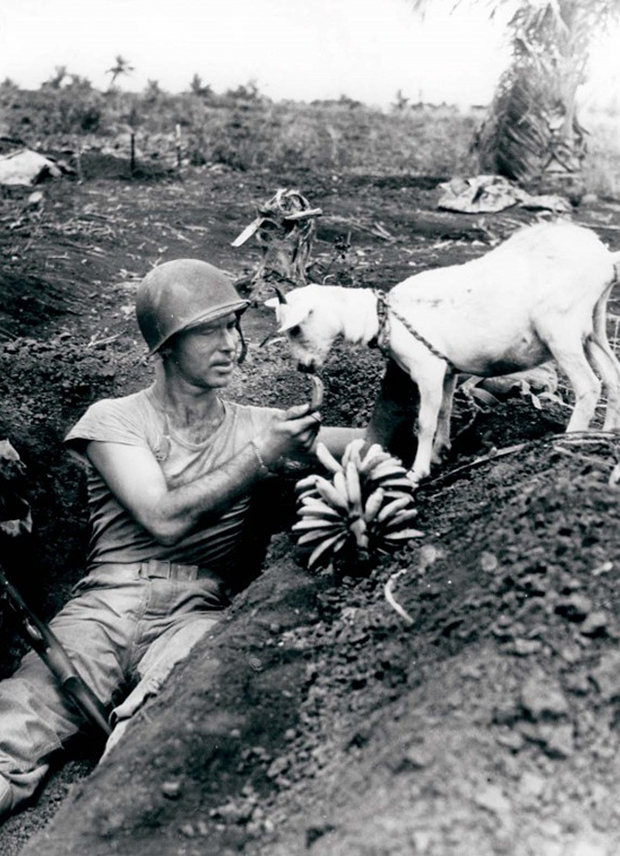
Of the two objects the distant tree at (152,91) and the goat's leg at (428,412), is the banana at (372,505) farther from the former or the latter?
the distant tree at (152,91)

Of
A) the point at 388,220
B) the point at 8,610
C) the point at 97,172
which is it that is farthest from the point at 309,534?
the point at 97,172

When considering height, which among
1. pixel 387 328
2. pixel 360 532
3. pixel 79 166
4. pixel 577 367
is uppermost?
pixel 387 328

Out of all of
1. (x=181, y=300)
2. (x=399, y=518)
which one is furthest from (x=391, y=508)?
(x=181, y=300)

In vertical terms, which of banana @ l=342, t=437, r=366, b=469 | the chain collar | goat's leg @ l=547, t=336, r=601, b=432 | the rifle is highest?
the chain collar

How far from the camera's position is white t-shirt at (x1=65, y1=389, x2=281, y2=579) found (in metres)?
3.56

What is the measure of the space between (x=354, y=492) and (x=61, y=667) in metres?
1.30

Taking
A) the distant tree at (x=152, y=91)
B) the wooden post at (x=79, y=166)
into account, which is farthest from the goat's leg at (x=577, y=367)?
the distant tree at (x=152, y=91)

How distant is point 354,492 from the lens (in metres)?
2.85

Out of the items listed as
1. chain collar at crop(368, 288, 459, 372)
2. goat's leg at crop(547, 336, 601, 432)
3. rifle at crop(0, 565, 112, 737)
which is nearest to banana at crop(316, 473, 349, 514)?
chain collar at crop(368, 288, 459, 372)

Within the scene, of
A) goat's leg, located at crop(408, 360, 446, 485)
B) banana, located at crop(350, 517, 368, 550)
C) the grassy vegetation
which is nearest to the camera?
banana, located at crop(350, 517, 368, 550)

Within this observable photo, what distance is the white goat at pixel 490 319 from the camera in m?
3.03

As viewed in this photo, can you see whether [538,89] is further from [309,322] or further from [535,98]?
[309,322]

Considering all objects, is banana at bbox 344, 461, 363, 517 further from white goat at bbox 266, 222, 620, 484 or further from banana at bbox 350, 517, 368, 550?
white goat at bbox 266, 222, 620, 484

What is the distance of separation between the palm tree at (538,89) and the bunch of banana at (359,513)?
11522 mm
